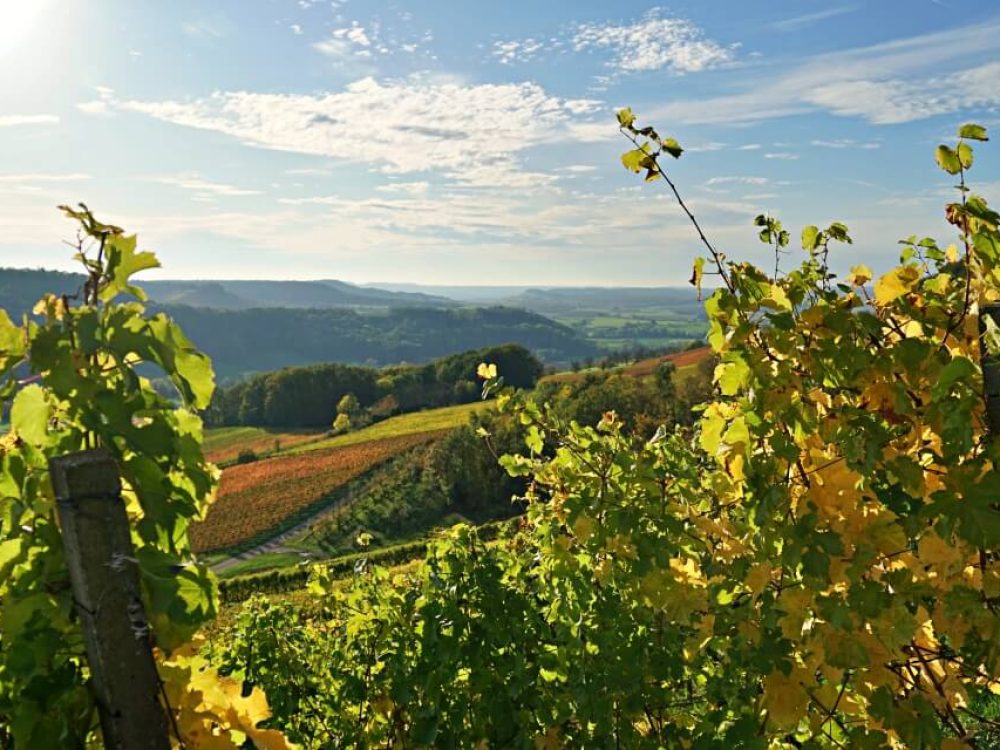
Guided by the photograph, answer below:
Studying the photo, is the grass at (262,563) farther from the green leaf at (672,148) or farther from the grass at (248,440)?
the green leaf at (672,148)

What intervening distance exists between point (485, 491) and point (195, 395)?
47.1 metres

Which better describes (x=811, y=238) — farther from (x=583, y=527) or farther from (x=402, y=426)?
(x=402, y=426)

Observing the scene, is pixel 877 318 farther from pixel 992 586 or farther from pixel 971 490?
pixel 992 586

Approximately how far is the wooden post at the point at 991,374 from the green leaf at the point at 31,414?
2.19 meters

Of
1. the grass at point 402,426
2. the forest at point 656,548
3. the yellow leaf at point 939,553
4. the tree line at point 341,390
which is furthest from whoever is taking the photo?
the tree line at point 341,390

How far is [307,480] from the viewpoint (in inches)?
2158

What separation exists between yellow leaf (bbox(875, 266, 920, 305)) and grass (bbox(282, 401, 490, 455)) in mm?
59349

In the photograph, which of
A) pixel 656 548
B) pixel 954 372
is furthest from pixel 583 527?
pixel 954 372

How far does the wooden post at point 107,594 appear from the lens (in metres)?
1.34

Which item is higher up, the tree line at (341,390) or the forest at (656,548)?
the forest at (656,548)

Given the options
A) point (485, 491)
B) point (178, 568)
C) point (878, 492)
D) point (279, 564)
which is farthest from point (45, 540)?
point (485, 491)

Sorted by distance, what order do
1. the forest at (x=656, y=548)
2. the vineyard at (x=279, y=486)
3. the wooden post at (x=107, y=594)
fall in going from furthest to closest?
the vineyard at (x=279, y=486) < the forest at (x=656, y=548) < the wooden post at (x=107, y=594)

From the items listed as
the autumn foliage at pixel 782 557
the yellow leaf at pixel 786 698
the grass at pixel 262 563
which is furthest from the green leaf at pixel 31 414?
the grass at pixel 262 563

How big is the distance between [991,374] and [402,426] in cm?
7067
